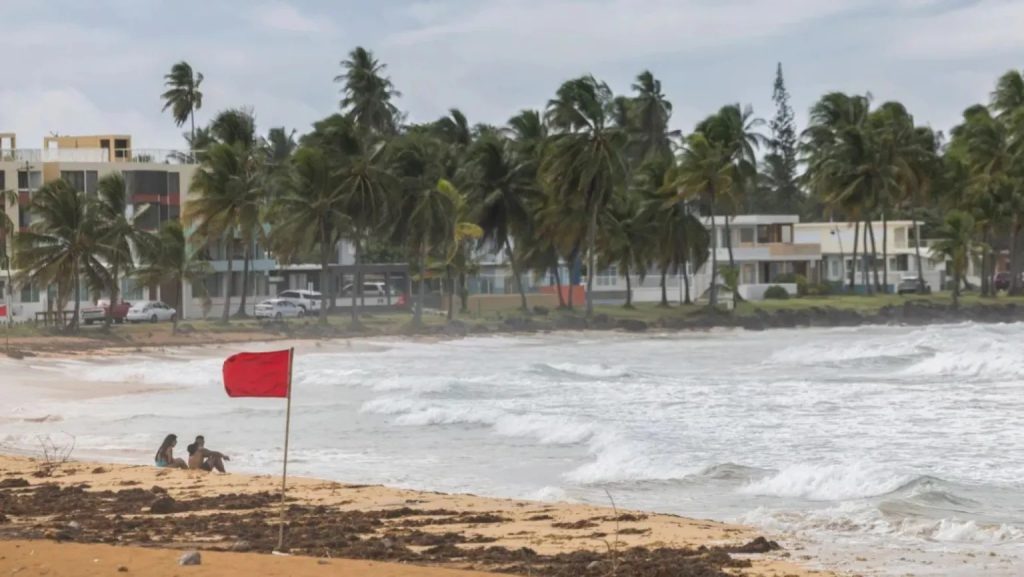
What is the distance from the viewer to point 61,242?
171 ft

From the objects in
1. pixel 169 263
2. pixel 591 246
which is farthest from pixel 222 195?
pixel 591 246

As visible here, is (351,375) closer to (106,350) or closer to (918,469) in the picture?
(106,350)

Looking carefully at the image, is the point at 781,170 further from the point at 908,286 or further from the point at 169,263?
the point at 169,263

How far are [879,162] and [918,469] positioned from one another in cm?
6105

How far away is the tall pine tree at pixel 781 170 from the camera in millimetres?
Result: 116750

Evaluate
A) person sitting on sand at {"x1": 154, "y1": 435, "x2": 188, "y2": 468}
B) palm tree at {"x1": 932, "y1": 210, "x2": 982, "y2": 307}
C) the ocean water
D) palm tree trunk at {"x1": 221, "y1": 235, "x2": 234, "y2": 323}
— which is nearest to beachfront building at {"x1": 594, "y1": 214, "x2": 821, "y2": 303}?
palm tree at {"x1": 932, "y1": 210, "x2": 982, "y2": 307}

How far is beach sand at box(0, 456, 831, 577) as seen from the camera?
1148cm

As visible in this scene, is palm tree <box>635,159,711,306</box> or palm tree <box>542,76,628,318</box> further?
palm tree <box>635,159,711,306</box>

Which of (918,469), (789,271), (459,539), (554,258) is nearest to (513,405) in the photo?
(918,469)

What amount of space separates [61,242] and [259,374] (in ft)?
139

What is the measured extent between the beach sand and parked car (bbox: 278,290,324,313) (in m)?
49.3

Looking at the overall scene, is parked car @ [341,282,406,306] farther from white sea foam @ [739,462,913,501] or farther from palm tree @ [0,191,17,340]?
white sea foam @ [739,462,913,501]

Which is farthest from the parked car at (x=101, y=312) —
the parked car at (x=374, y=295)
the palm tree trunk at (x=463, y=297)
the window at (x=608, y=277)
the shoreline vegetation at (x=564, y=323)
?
the window at (x=608, y=277)

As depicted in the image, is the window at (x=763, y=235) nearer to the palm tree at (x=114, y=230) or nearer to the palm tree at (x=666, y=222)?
the palm tree at (x=666, y=222)
